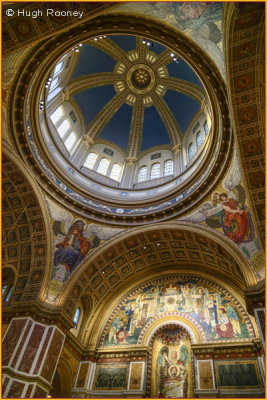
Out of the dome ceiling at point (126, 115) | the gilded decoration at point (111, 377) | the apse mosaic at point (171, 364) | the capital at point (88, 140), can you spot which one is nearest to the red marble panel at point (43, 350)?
the gilded decoration at point (111, 377)

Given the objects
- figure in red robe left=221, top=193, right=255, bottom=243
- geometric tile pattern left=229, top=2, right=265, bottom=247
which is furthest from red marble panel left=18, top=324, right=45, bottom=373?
geometric tile pattern left=229, top=2, right=265, bottom=247

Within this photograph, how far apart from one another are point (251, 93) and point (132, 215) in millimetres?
10177

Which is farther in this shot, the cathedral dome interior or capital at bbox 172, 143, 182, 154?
capital at bbox 172, 143, 182, 154

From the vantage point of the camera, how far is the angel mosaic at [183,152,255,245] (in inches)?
540

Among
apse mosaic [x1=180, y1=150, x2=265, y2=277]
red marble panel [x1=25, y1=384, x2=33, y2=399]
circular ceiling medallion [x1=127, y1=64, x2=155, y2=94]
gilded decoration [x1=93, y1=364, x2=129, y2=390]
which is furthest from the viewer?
circular ceiling medallion [x1=127, y1=64, x2=155, y2=94]

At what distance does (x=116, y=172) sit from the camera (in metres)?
23.3

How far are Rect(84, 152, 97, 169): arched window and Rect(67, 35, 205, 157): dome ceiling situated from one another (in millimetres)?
1794

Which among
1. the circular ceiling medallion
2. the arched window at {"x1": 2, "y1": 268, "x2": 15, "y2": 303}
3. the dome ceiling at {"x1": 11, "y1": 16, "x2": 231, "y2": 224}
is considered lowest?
the arched window at {"x1": 2, "y1": 268, "x2": 15, "y2": 303}

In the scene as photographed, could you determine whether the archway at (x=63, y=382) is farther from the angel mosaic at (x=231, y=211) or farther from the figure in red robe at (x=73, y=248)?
the angel mosaic at (x=231, y=211)

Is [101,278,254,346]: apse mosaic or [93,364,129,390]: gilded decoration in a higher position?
[101,278,254,346]: apse mosaic

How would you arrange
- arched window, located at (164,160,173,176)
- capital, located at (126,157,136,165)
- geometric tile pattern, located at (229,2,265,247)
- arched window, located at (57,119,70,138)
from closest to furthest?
geometric tile pattern, located at (229,2,265,247), arched window, located at (57,119,70,138), arched window, located at (164,160,173,176), capital, located at (126,157,136,165)

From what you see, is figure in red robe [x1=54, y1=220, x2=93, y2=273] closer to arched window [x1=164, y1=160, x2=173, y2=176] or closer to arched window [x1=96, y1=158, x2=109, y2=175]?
arched window [x1=96, y1=158, x2=109, y2=175]

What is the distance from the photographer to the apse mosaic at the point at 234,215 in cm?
1324

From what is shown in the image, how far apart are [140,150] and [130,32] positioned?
13.1 metres
